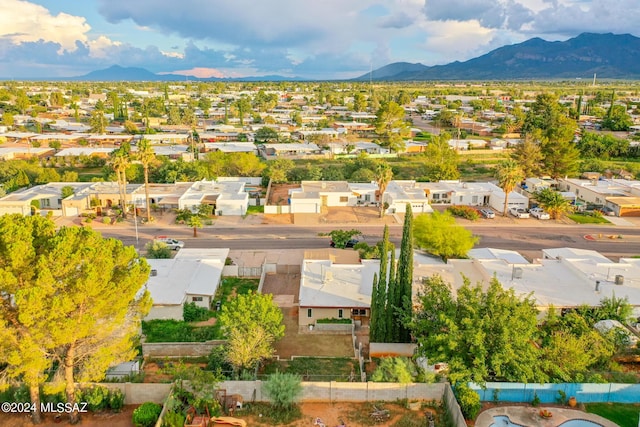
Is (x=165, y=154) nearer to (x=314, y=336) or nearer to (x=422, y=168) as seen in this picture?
(x=422, y=168)

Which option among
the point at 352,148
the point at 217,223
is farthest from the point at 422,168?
the point at 217,223

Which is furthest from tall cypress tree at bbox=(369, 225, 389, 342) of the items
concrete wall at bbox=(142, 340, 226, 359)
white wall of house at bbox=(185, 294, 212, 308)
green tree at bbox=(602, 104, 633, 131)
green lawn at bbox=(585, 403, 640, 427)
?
green tree at bbox=(602, 104, 633, 131)

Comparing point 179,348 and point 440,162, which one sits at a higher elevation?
point 440,162

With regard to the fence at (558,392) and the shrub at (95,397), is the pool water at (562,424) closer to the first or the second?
the fence at (558,392)

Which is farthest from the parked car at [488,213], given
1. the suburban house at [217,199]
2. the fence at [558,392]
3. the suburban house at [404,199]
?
the fence at [558,392]

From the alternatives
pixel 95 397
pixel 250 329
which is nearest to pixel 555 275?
pixel 250 329

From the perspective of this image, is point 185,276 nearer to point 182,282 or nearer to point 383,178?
point 182,282

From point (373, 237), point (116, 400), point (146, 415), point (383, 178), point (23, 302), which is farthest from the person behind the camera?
point (383, 178)

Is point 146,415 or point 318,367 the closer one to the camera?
point 146,415
